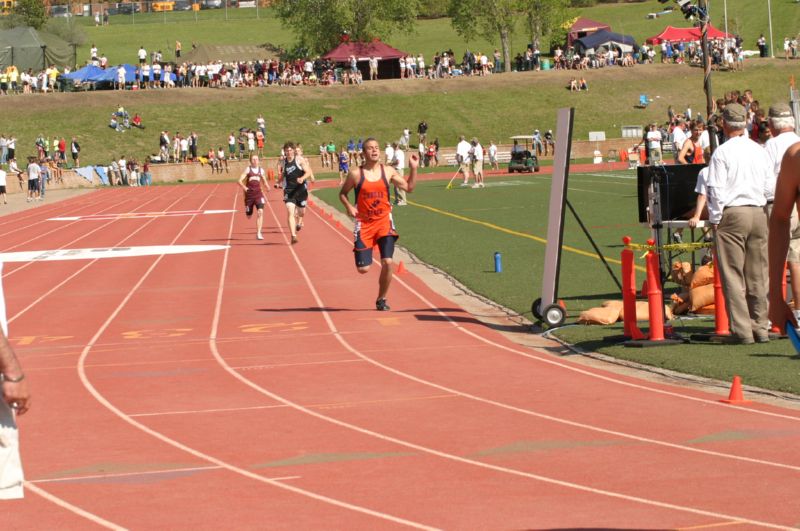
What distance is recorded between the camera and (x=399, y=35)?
120m

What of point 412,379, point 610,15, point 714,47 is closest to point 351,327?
point 412,379

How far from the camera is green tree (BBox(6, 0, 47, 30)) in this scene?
107 meters

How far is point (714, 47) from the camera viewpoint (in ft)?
266

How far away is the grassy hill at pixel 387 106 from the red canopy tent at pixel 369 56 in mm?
3350

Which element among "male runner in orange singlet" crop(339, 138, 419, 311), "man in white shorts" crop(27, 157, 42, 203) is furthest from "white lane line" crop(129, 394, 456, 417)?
"man in white shorts" crop(27, 157, 42, 203)

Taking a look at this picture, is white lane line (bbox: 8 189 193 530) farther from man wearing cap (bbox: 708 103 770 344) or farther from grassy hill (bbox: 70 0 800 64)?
grassy hill (bbox: 70 0 800 64)

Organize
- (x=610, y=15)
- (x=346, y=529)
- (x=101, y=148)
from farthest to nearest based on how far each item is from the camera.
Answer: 1. (x=610, y=15)
2. (x=101, y=148)
3. (x=346, y=529)

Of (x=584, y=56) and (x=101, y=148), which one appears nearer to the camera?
(x=101, y=148)

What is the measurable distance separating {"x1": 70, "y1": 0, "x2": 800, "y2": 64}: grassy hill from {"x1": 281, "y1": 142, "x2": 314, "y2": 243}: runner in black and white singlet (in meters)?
78.4

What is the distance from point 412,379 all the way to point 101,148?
5905 cm

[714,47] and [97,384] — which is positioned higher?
[714,47]

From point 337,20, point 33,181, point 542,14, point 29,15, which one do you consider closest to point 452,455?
point 33,181

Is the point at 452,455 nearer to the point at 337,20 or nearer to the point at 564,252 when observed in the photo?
the point at 564,252

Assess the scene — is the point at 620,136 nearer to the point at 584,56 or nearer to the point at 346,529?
the point at 584,56
